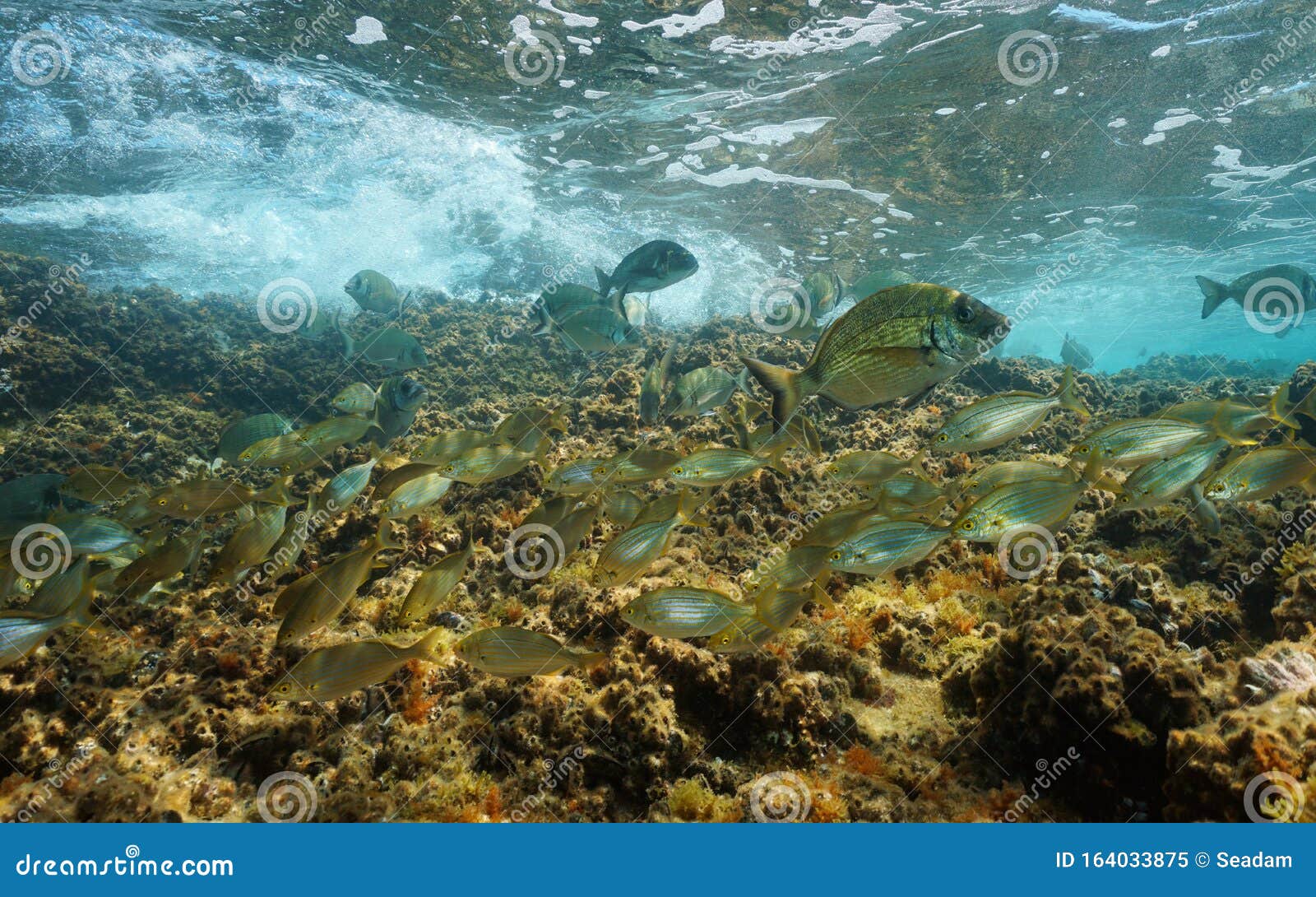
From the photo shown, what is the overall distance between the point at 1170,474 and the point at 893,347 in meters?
2.98

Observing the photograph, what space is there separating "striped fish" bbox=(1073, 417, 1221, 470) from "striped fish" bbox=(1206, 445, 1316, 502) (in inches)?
14.2

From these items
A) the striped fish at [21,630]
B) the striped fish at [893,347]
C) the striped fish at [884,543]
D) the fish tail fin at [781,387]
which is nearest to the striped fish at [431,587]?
the striped fish at [21,630]

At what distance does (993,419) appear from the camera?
3.75m

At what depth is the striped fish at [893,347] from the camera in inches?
109

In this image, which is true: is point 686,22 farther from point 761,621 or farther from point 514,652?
point 514,652

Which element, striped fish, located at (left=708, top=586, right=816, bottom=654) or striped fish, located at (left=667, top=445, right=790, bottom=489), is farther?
striped fish, located at (left=667, top=445, right=790, bottom=489)

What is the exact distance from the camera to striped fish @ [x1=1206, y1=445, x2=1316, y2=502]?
406 cm

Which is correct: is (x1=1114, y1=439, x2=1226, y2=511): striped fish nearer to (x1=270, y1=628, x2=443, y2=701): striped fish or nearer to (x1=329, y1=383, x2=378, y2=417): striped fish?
(x1=270, y1=628, x2=443, y2=701): striped fish

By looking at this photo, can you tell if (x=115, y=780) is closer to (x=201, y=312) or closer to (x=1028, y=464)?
(x=1028, y=464)

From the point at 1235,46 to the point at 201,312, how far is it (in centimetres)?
2773

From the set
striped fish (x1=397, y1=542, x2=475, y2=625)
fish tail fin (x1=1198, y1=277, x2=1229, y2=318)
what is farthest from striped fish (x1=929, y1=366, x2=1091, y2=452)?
fish tail fin (x1=1198, y1=277, x2=1229, y2=318)

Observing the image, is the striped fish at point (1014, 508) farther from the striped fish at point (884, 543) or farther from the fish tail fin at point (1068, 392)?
the fish tail fin at point (1068, 392)

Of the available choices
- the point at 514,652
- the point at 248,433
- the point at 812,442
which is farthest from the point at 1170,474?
the point at 248,433

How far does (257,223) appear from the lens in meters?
29.0
